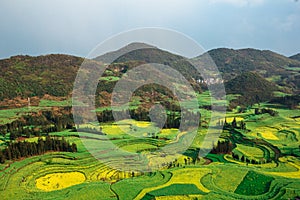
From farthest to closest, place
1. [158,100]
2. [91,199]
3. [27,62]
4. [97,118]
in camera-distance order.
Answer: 1. [27,62]
2. [158,100]
3. [97,118]
4. [91,199]

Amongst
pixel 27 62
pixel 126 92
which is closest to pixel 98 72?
pixel 126 92

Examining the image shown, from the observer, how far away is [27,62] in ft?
239

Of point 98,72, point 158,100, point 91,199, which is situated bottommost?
point 91,199

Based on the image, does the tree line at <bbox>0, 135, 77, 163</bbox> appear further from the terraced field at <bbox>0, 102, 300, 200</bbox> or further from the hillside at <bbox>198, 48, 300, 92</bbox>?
the hillside at <bbox>198, 48, 300, 92</bbox>

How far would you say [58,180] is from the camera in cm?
2386

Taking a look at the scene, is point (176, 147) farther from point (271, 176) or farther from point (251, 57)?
point (251, 57)

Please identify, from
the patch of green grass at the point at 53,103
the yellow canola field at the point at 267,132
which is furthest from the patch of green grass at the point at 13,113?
the yellow canola field at the point at 267,132

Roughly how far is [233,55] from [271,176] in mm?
141930

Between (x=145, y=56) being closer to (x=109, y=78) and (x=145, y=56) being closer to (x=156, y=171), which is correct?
(x=109, y=78)

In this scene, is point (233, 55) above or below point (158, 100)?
above

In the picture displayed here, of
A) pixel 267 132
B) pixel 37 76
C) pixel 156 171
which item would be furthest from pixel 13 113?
pixel 267 132

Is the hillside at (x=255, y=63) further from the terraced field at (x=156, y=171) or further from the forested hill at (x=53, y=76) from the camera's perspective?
the terraced field at (x=156, y=171)

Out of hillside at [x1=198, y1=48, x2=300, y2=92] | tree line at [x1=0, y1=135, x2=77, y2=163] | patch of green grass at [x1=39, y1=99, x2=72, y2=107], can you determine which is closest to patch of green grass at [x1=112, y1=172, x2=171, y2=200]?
tree line at [x1=0, y1=135, x2=77, y2=163]

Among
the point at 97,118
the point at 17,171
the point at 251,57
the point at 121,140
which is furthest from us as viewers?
the point at 251,57
